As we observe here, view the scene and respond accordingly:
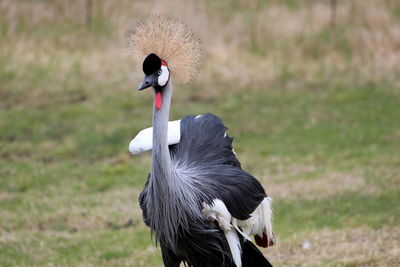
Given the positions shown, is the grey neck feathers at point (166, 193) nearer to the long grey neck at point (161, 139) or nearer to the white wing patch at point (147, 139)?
the long grey neck at point (161, 139)

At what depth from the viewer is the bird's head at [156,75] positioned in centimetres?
332

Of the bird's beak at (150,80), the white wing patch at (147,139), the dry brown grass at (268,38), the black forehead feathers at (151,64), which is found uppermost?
the dry brown grass at (268,38)

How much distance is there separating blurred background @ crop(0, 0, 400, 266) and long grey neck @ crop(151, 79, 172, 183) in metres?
0.58

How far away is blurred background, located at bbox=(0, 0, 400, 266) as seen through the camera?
17.0ft

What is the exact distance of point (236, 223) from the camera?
3770 mm

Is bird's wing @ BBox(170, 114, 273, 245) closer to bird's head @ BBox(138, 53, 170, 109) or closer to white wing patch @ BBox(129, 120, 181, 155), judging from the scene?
white wing patch @ BBox(129, 120, 181, 155)

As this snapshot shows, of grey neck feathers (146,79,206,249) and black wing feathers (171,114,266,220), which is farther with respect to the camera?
black wing feathers (171,114,266,220)

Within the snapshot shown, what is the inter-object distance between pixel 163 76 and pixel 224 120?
16.0ft

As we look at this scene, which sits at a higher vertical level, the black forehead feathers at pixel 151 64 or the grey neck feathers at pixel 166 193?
the black forehead feathers at pixel 151 64

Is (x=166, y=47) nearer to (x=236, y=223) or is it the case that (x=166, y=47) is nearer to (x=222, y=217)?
(x=222, y=217)

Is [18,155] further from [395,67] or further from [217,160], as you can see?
[395,67]

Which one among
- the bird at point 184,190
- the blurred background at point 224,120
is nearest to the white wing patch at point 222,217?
the bird at point 184,190

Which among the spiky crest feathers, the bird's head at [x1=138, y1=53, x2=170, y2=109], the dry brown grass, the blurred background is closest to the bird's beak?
the bird's head at [x1=138, y1=53, x2=170, y2=109]

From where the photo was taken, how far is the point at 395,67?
30.7ft
